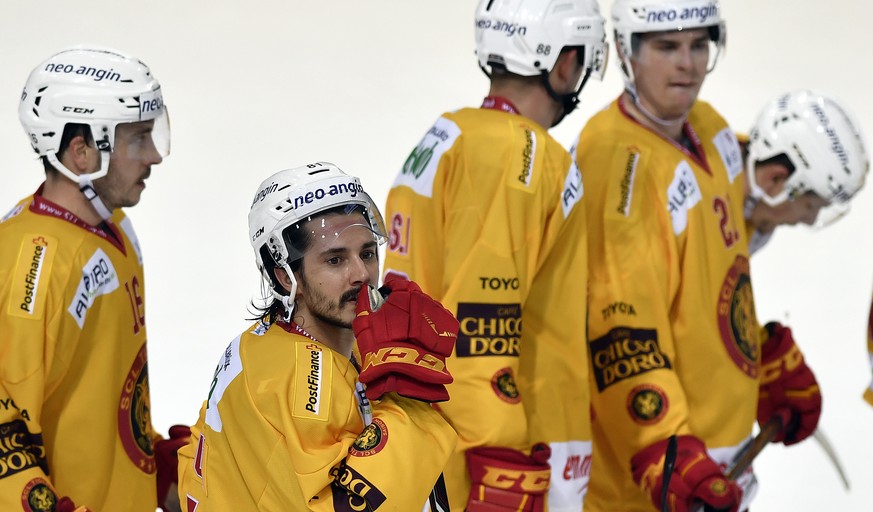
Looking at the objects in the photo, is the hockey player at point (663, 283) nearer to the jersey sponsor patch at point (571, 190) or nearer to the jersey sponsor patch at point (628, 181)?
the jersey sponsor patch at point (628, 181)

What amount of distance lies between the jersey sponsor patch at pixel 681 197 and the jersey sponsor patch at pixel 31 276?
1415 mm

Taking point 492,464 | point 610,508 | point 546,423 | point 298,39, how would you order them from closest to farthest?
1. point 492,464
2. point 546,423
3. point 610,508
4. point 298,39

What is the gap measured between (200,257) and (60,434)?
2.25 m

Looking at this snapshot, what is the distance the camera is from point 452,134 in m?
3.48

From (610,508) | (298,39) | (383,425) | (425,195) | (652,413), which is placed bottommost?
(610,508)

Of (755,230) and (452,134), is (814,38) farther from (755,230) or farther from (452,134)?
(452,134)

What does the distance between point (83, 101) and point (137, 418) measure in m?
0.70

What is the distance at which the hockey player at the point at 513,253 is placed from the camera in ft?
10.9

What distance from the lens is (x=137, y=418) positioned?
352cm

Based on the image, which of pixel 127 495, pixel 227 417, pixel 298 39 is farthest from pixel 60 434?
pixel 298 39

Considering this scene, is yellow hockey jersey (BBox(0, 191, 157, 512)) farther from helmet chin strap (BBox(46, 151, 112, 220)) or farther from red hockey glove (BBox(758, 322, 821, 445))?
red hockey glove (BBox(758, 322, 821, 445))

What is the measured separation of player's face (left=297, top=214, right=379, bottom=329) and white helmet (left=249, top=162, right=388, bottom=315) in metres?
0.02

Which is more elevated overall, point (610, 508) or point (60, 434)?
point (60, 434)

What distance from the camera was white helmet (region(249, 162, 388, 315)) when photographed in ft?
9.04
